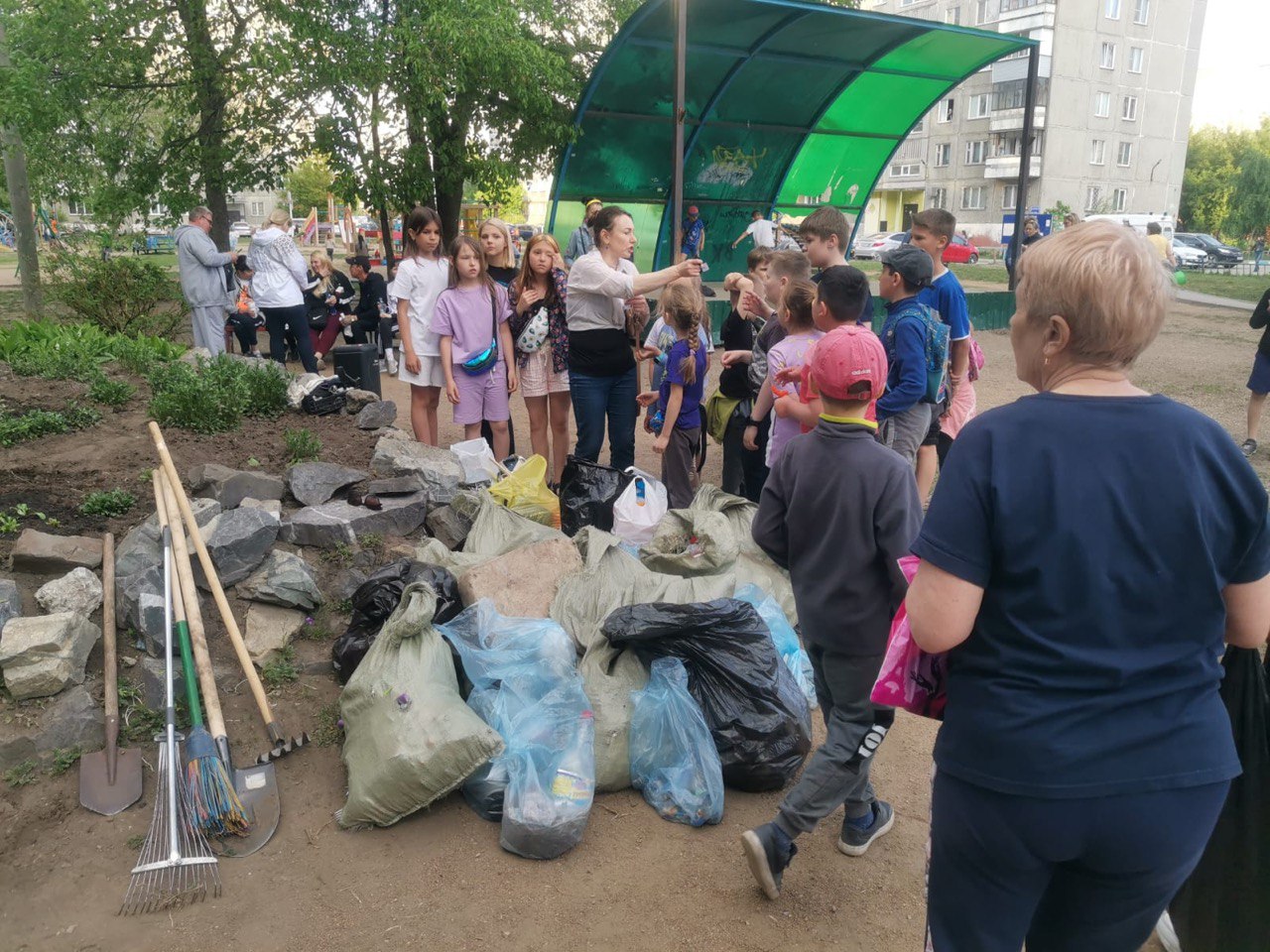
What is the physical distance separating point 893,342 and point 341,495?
2.98 meters

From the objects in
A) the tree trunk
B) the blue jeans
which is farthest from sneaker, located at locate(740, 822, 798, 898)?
the tree trunk

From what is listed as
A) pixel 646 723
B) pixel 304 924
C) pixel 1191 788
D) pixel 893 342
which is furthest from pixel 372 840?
pixel 893 342

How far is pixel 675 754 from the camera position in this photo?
3.09 meters

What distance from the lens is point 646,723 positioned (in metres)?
3.13

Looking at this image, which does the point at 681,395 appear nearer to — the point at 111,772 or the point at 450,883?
the point at 450,883

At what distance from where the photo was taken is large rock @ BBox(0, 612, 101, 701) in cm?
330

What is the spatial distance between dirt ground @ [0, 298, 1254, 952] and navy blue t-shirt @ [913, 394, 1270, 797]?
56.4 inches

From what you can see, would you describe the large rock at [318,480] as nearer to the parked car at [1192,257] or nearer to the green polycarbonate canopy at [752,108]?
the green polycarbonate canopy at [752,108]

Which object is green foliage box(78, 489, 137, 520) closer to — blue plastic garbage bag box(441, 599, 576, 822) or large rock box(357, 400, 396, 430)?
large rock box(357, 400, 396, 430)

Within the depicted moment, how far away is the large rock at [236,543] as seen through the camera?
406 cm

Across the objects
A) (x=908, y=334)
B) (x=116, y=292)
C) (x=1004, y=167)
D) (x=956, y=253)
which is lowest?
(x=116, y=292)

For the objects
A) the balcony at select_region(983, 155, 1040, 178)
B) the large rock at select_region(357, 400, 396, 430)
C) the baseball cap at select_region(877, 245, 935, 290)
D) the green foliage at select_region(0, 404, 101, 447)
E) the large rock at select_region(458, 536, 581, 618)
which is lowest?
the large rock at select_region(458, 536, 581, 618)

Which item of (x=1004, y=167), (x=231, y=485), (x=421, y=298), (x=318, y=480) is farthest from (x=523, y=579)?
(x=1004, y=167)

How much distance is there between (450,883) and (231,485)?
2834 millimetres
